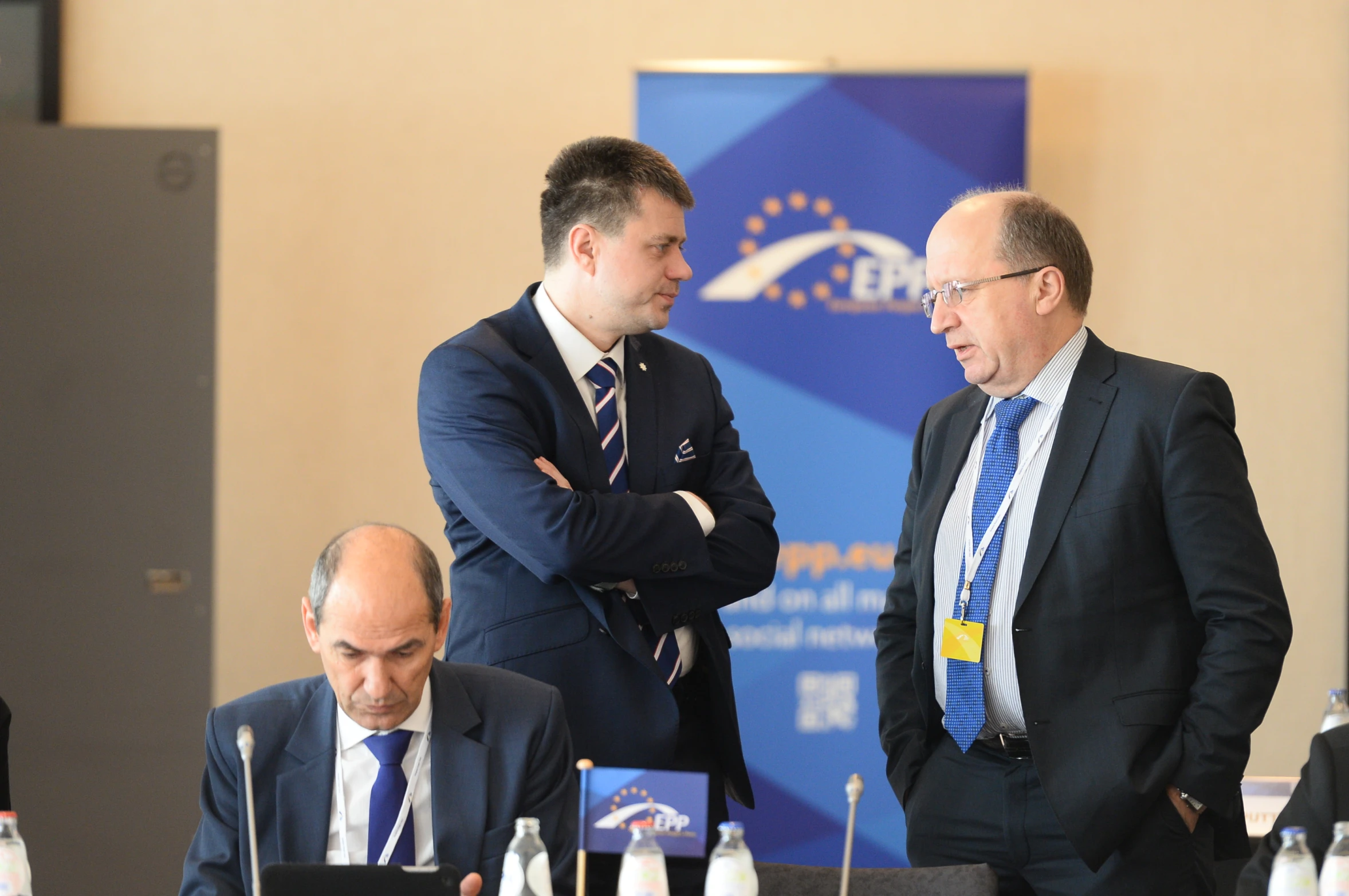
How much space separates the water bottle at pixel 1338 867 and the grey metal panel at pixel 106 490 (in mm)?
3346

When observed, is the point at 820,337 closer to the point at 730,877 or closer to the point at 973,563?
the point at 973,563

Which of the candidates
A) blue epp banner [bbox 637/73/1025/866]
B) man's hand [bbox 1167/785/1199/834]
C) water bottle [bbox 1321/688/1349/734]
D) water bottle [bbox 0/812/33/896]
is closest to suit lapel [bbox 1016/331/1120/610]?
man's hand [bbox 1167/785/1199/834]

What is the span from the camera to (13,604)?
4184 millimetres

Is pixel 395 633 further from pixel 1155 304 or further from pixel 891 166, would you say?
pixel 1155 304

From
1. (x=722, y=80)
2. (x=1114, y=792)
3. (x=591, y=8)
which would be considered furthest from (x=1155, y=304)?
(x=1114, y=792)

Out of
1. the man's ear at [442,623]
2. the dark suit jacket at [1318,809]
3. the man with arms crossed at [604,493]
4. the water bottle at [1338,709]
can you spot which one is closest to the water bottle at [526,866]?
the man's ear at [442,623]

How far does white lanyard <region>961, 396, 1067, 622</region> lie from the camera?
99.0 inches

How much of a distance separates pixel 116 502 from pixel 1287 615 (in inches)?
132

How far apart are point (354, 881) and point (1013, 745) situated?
49.7 inches

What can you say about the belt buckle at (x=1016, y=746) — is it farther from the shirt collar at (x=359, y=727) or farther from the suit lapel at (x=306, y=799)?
the suit lapel at (x=306, y=799)

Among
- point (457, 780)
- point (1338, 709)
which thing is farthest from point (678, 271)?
point (1338, 709)

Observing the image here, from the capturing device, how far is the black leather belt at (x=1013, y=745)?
2.47 metres

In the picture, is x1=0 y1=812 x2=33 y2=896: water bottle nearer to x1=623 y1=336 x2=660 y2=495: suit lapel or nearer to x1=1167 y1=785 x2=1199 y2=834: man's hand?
x1=623 y1=336 x2=660 y2=495: suit lapel

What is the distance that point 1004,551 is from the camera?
251cm
